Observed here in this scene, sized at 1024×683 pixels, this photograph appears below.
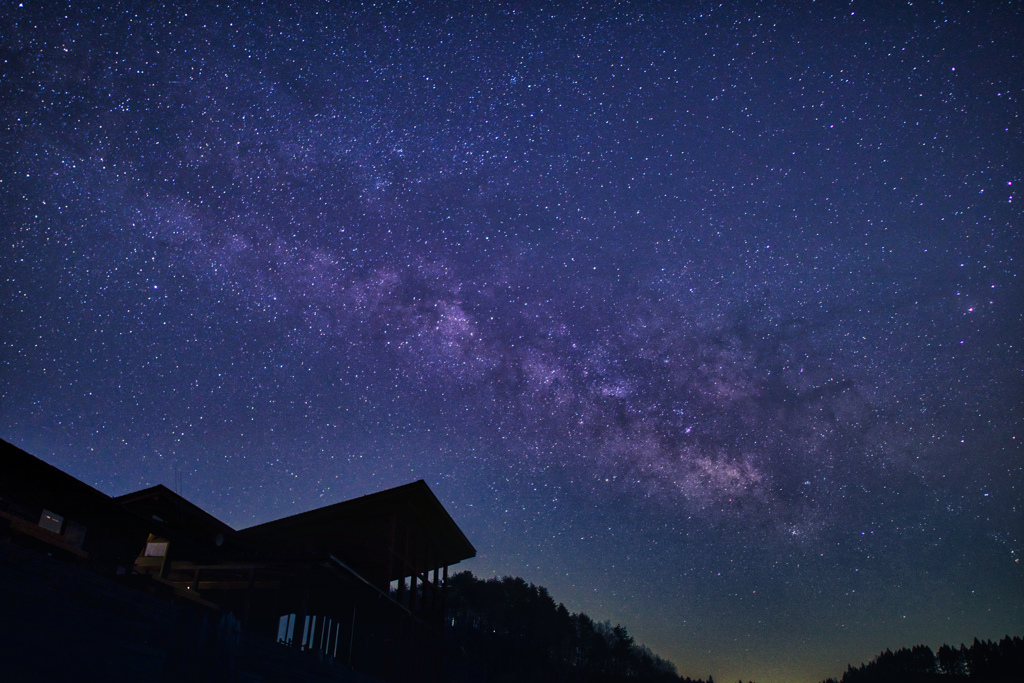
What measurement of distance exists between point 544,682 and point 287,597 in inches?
2188

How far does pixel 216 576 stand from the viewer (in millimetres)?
16312

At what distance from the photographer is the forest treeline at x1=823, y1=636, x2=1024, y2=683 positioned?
74312 mm

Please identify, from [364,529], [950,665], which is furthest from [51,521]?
[950,665]

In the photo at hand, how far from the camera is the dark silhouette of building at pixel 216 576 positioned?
4.27 metres

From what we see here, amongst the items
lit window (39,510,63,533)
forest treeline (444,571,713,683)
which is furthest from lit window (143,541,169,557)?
forest treeline (444,571,713,683)

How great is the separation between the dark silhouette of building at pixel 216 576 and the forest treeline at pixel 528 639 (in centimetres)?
3990

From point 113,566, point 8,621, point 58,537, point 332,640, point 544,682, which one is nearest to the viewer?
point 8,621

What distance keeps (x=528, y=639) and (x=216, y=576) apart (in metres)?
61.1

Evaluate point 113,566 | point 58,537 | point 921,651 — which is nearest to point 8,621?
point 58,537

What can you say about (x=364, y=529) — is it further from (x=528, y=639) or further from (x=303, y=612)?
(x=528, y=639)

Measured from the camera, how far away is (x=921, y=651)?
300 feet

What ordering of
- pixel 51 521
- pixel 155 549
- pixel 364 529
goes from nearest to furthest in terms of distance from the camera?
pixel 51 521 < pixel 155 549 < pixel 364 529

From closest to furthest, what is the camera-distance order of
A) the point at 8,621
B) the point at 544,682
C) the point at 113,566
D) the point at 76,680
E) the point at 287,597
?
the point at 8,621
the point at 76,680
the point at 113,566
the point at 287,597
the point at 544,682

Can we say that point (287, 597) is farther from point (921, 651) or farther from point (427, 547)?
point (921, 651)
